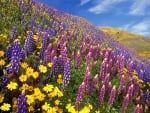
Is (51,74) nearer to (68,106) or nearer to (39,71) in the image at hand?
(39,71)

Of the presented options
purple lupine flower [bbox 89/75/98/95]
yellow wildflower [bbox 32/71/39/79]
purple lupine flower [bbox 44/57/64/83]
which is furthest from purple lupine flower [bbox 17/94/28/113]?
purple lupine flower [bbox 89/75/98/95]

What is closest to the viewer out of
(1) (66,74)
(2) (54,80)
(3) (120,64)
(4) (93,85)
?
(1) (66,74)

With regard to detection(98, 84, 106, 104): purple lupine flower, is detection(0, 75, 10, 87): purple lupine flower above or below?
above

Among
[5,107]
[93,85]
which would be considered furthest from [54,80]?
[5,107]

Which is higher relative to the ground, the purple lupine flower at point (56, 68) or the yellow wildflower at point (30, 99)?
the purple lupine flower at point (56, 68)

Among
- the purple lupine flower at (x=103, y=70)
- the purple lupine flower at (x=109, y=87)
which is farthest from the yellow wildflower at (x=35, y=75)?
the purple lupine flower at (x=103, y=70)

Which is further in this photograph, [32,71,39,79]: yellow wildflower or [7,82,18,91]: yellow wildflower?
[32,71,39,79]: yellow wildflower

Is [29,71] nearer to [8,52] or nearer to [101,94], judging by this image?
[8,52]

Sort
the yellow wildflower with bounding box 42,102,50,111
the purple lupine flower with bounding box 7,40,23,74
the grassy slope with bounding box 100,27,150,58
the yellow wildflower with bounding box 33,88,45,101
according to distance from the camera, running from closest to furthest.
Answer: the yellow wildflower with bounding box 42,102,50,111
the yellow wildflower with bounding box 33,88,45,101
the purple lupine flower with bounding box 7,40,23,74
the grassy slope with bounding box 100,27,150,58

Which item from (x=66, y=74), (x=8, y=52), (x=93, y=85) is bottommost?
(x=93, y=85)

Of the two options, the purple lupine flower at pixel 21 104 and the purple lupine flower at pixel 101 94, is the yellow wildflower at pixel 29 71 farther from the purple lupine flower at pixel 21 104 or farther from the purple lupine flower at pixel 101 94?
the purple lupine flower at pixel 101 94

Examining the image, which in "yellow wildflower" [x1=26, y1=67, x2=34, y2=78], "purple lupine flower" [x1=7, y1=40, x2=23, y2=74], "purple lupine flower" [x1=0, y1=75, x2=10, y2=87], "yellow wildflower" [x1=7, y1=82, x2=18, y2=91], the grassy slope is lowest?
the grassy slope

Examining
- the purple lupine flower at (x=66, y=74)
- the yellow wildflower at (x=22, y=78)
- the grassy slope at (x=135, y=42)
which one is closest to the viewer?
the yellow wildflower at (x=22, y=78)

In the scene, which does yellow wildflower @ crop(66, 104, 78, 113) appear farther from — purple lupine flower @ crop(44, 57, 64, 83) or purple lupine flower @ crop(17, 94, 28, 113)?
purple lupine flower @ crop(17, 94, 28, 113)
